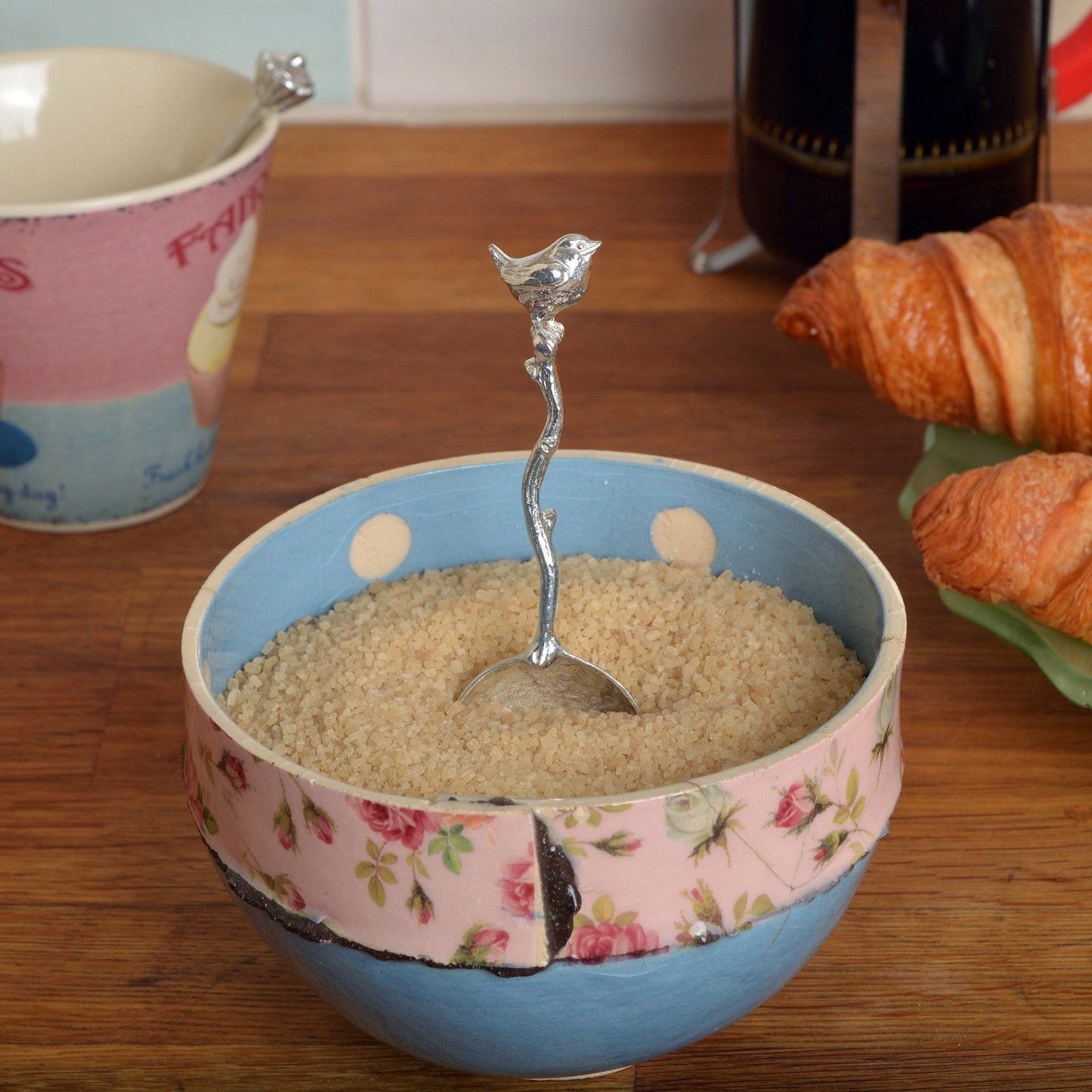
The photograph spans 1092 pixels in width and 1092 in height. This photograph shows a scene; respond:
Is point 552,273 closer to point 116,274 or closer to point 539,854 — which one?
point 539,854

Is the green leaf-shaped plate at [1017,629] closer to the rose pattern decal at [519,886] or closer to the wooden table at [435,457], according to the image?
the wooden table at [435,457]

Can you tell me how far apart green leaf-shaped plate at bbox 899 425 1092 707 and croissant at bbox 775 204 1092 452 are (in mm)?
27

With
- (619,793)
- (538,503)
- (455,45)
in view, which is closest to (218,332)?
(538,503)

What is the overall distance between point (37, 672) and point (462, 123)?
27.3 inches

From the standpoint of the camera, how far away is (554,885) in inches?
13.3

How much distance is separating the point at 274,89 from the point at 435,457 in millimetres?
195

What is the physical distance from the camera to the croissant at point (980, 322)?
64 cm

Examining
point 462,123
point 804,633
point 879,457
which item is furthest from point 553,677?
point 462,123

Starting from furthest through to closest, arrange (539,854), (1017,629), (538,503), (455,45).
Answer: (455,45), (1017,629), (538,503), (539,854)

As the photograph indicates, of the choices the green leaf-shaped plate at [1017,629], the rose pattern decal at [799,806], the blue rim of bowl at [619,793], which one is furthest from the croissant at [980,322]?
the rose pattern decal at [799,806]

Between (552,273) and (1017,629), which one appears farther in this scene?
(1017,629)

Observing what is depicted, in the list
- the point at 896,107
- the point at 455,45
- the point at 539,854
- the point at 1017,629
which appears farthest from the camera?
the point at 455,45

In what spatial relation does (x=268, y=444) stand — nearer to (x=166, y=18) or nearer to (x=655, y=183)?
(x=655, y=183)

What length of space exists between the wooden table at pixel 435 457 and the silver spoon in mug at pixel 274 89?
0.53ft
